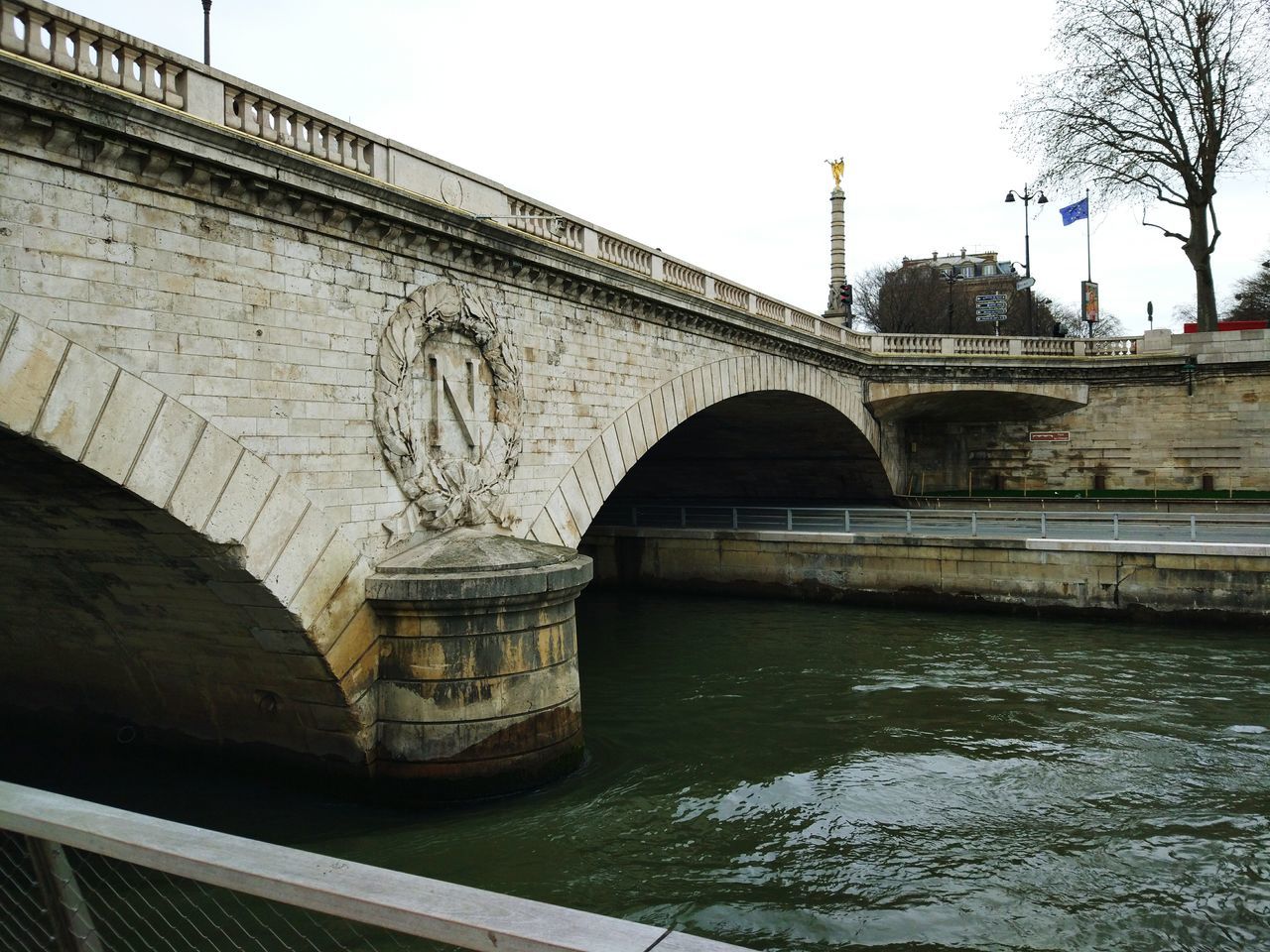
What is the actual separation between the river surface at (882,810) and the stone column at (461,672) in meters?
0.34

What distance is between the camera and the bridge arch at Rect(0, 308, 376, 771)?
733 centimetres

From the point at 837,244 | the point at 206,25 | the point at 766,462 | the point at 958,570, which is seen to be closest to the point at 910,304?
the point at 837,244

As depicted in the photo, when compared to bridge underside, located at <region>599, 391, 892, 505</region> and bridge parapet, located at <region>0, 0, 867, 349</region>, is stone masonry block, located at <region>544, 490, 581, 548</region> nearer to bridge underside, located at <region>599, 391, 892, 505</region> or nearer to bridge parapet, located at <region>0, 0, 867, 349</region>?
bridge parapet, located at <region>0, 0, 867, 349</region>

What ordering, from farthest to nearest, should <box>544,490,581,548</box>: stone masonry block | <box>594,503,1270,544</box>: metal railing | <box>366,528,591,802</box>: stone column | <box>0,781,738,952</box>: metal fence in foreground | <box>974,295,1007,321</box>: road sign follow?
1. <box>974,295,1007,321</box>: road sign
2. <box>594,503,1270,544</box>: metal railing
3. <box>544,490,581,548</box>: stone masonry block
4. <box>366,528,591,802</box>: stone column
5. <box>0,781,738,952</box>: metal fence in foreground

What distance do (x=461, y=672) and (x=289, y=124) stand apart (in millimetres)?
5486

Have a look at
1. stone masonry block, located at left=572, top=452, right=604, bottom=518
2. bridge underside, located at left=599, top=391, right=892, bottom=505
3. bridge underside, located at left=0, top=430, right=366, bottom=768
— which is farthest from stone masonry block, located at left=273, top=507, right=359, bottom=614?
bridge underside, located at left=599, top=391, right=892, bottom=505

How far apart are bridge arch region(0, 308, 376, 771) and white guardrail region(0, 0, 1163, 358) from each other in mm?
2142

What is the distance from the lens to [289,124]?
31.9ft

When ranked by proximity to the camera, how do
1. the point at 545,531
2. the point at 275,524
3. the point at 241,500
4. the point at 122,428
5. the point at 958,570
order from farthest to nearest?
the point at 958,570
the point at 545,531
the point at 275,524
the point at 241,500
the point at 122,428

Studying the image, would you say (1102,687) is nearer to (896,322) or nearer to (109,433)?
(109,433)

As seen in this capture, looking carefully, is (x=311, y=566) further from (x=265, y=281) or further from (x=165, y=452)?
(x=265, y=281)

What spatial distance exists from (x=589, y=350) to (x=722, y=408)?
10502 millimetres

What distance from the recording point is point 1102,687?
47.9 ft

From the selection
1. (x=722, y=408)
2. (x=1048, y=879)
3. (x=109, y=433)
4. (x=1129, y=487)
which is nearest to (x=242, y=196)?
(x=109, y=433)
